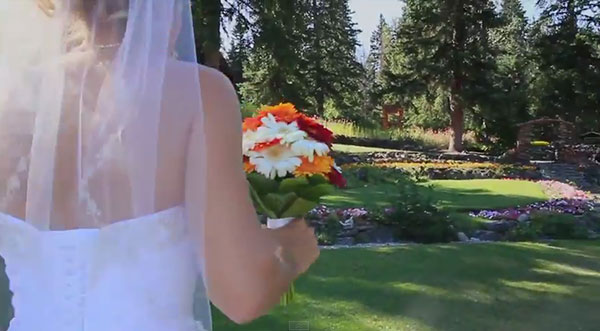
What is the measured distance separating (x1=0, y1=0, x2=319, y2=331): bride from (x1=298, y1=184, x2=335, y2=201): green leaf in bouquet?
45 cm

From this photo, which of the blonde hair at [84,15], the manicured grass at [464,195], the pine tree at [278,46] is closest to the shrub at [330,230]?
the manicured grass at [464,195]

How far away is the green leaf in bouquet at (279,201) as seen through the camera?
5.19ft

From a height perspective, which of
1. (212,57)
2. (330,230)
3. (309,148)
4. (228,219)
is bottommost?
(330,230)

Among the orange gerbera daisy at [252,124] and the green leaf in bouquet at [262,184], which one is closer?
the green leaf in bouquet at [262,184]

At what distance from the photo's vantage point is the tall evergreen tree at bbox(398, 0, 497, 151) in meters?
24.5

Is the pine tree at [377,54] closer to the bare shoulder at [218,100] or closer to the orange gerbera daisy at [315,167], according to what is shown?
the orange gerbera daisy at [315,167]

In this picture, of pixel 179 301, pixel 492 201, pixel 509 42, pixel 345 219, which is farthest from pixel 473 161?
pixel 179 301

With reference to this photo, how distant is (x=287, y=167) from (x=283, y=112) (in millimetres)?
234

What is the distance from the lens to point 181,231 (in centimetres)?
115

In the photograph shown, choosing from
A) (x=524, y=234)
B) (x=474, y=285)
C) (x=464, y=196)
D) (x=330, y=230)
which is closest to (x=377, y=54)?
(x=464, y=196)

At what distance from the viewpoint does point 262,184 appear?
162 centimetres

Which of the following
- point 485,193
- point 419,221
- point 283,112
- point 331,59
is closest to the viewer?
point 283,112

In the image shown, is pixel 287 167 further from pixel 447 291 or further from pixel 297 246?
pixel 447 291

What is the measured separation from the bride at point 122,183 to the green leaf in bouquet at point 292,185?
0.44 metres
